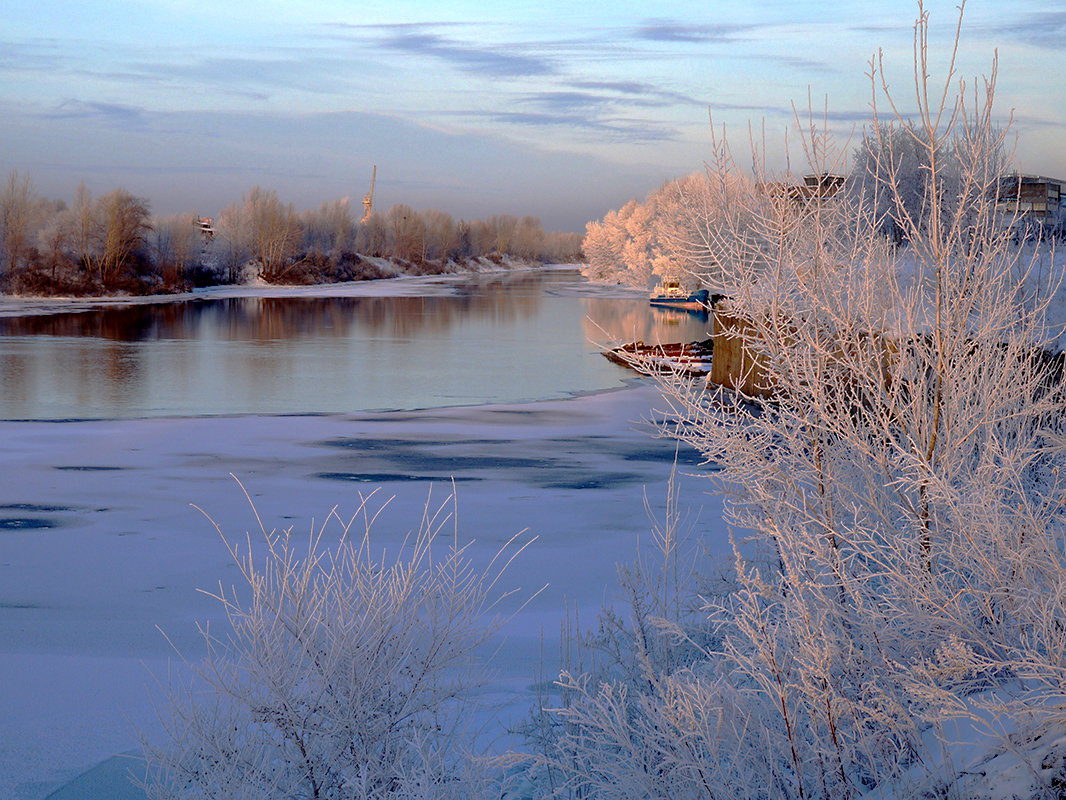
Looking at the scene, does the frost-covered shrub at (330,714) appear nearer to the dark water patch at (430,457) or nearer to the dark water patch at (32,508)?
the dark water patch at (32,508)

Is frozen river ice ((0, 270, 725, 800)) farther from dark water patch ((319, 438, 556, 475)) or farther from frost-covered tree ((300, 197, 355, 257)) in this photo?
frost-covered tree ((300, 197, 355, 257))

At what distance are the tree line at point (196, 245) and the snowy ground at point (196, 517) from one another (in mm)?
43483

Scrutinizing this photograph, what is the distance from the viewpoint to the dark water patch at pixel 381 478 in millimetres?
Answer: 9649

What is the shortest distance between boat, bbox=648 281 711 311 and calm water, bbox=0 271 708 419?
493cm

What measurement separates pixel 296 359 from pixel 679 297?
29.7 meters

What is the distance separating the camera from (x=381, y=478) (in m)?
9.78

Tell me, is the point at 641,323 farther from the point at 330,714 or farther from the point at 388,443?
the point at 330,714

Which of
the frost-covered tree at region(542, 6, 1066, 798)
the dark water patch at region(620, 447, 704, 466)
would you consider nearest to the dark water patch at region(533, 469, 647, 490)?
the dark water patch at region(620, 447, 704, 466)

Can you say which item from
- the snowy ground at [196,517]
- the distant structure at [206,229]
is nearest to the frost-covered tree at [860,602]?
the snowy ground at [196,517]

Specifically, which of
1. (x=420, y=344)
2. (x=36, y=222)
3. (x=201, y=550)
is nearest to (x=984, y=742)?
(x=201, y=550)

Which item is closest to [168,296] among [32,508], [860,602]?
[32,508]

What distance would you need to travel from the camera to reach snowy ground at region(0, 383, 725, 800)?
448 cm

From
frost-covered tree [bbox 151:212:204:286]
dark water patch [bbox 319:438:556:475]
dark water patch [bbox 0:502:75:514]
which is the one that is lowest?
dark water patch [bbox 0:502:75:514]

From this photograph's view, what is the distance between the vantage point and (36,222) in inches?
2176
